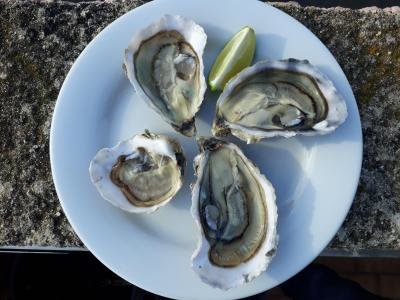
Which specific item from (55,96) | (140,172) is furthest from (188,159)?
(55,96)

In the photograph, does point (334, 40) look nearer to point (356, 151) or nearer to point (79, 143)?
point (356, 151)

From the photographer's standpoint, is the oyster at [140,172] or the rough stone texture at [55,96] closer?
the oyster at [140,172]

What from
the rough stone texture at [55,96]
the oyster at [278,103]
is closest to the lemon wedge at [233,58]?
the oyster at [278,103]

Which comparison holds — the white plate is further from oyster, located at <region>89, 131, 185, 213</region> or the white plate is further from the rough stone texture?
the rough stone texture

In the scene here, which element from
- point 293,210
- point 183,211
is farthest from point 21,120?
point 293,210

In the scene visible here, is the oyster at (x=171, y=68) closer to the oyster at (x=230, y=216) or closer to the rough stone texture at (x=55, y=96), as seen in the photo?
the oyster at (x=230, y=216)

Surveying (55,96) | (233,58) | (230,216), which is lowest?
(230,216)

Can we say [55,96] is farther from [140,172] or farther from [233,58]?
[233,58]
